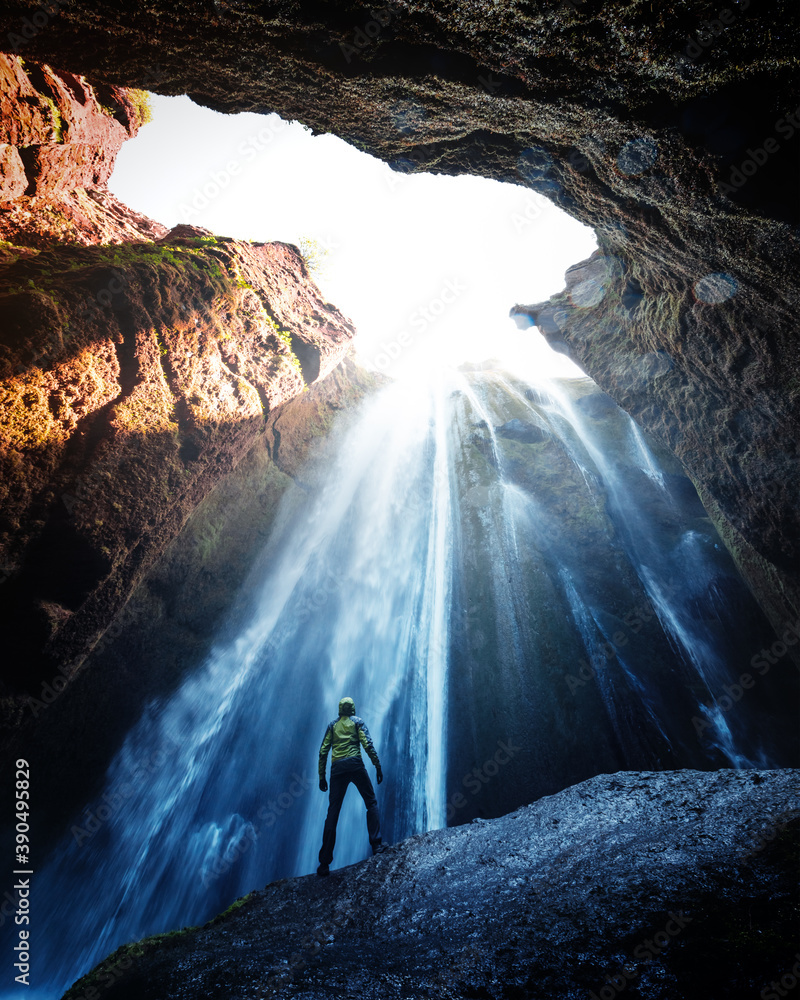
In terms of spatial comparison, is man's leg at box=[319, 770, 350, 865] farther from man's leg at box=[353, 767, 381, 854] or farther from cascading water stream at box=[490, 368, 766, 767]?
cascading water stream at box=[490, 368, 766, 767]

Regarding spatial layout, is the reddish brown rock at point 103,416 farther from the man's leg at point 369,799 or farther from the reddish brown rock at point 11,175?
the man's leg at point 369,799

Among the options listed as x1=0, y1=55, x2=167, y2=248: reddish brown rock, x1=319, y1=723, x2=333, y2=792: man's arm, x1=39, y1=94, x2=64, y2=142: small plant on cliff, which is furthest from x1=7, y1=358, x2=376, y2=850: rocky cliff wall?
x1=39, y1=94, x2=64, y2=142: small plant on cliff

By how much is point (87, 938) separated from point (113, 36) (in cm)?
1274

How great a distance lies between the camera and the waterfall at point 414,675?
7.90 meters

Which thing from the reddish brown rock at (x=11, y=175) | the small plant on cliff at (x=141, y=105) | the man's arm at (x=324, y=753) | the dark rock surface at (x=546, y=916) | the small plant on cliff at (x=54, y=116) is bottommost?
the dark rock surface at (x=546, y=916)

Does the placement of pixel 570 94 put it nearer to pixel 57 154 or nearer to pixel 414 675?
pixel 57 154

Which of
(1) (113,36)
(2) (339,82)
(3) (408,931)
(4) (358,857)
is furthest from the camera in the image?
(4) (358,857)

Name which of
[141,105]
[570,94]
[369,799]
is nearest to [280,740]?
[369,799]

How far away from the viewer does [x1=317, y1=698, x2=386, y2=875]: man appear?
4797 mm

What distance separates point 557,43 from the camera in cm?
309

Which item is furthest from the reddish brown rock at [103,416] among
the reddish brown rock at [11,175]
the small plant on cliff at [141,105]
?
the small plant on cliff at [141,105]

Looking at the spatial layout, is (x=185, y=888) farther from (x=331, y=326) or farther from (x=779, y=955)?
(x=331, y=326)

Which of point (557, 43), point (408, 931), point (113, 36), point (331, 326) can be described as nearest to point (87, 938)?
point (408, 931)

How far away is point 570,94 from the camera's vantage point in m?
3.61
